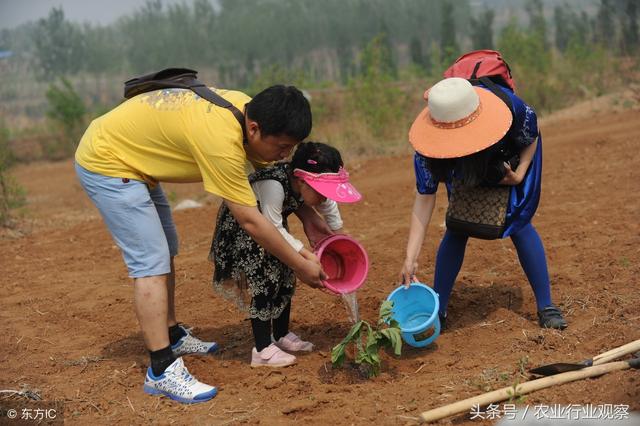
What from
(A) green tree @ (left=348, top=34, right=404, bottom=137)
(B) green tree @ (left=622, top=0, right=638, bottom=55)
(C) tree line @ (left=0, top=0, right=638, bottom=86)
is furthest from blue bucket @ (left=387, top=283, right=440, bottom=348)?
(C) tree line @ (left=0, top=0, right=638, bottom=86)

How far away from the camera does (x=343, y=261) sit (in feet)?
12.2

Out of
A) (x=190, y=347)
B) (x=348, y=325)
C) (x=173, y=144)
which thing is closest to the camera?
(x=173, y=144)

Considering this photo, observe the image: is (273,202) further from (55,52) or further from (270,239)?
(55,52)

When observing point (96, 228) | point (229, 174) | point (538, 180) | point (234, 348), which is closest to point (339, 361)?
point (234, 348)

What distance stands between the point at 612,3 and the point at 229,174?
20.1 metres

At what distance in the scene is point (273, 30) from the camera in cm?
3456

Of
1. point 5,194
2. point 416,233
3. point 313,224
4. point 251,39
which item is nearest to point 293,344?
point 313,224

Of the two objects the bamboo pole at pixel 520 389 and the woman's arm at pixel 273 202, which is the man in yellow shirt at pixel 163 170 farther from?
the bamboo pole at pixel 520 389

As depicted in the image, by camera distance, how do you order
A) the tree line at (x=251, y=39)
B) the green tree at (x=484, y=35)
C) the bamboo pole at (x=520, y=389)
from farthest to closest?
the tree line at (x=251, y=39), the green tree at (x=484, y=35), the bamboo pole at (x=520, y=389)

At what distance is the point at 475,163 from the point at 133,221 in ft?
4.87

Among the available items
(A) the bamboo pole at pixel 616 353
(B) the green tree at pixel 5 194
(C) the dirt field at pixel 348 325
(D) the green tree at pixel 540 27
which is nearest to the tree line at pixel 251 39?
(D) the green tree at pixel 540 27

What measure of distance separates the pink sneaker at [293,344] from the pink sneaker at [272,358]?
16 cm

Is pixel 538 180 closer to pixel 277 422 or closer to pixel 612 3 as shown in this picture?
pixel 277 422

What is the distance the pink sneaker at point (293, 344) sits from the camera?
12.3 feet
